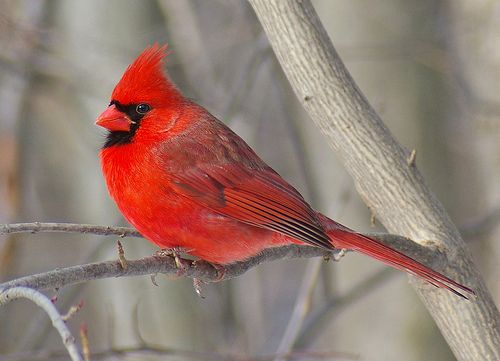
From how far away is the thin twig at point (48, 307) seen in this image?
133cm

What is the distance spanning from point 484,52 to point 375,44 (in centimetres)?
97

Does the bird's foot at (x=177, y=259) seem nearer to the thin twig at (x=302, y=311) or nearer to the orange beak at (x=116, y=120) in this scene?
the orange beak at (x=116, y=120)

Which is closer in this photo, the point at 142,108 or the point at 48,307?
the point at 48,307

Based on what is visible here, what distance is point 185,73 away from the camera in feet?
16.7

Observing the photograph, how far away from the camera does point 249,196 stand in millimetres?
2703

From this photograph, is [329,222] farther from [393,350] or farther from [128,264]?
[393,350]

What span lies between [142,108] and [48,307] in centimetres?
137

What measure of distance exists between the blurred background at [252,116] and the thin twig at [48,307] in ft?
8.27

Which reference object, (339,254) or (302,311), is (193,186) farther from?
(302,311)

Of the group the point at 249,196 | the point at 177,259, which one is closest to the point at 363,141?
the point at 249,196

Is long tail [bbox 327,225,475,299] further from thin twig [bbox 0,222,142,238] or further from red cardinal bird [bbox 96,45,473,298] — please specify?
thin twig [bbox 0,222,142,238]

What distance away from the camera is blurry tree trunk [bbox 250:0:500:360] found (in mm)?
2359

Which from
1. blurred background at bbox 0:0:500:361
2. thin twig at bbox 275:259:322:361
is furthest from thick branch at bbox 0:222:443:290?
blurred background at bbox 0:0:500:361

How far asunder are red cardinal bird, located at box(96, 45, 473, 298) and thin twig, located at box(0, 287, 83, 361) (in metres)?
0.88
